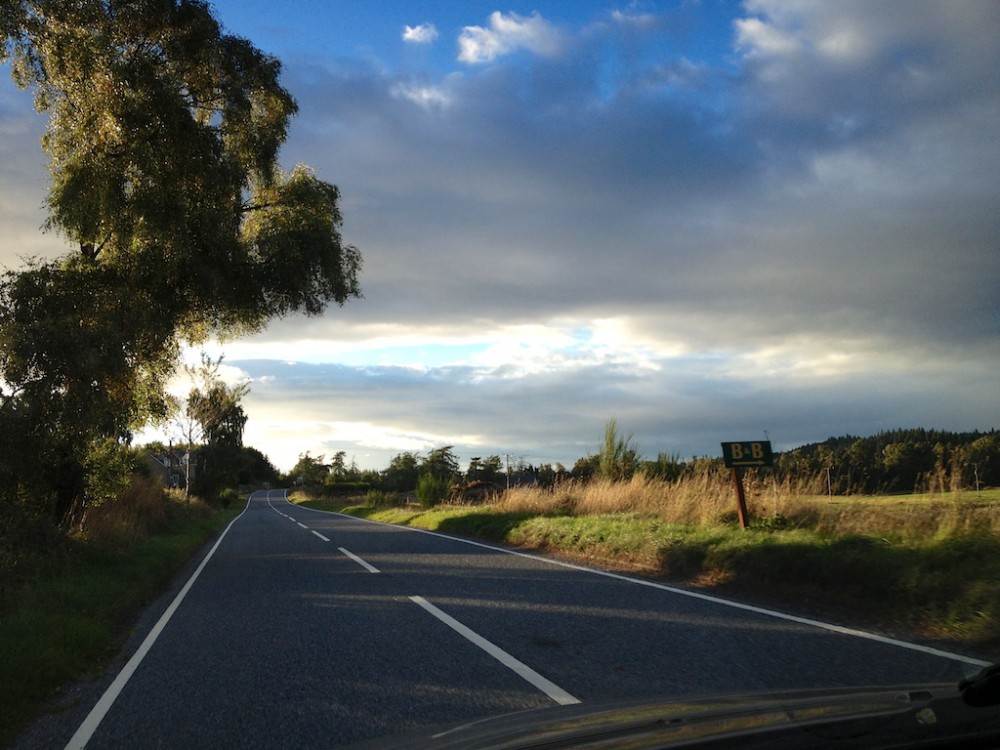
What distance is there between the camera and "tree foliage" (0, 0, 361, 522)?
11883 mm

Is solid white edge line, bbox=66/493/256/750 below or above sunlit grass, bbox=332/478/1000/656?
below

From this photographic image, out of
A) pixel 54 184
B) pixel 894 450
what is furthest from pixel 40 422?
pixel 894 450

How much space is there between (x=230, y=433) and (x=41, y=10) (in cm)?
8270

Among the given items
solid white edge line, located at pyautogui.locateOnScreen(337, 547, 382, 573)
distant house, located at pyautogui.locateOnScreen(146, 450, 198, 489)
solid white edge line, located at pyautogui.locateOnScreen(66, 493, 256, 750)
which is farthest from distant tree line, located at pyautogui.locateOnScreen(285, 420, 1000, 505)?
distant house, located at pyautogui.locateOnScreen(146, 450, 198, 489)

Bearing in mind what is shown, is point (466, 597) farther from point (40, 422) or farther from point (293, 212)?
point (293, 212)

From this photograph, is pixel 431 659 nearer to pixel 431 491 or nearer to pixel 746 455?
pixel 746 455

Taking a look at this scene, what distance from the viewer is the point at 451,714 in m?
4.59

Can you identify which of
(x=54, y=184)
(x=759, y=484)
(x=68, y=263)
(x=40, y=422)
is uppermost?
(x=54, y=184)

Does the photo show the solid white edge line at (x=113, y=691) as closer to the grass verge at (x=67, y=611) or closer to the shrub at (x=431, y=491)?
the grass verge at (x=67, y=611)

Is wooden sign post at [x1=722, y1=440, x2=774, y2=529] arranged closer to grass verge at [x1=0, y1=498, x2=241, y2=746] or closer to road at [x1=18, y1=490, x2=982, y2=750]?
road at [x1=18, y1=490, x2=982, y2=750]

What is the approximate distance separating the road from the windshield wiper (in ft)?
5.33

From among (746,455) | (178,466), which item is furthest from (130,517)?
(178,466)

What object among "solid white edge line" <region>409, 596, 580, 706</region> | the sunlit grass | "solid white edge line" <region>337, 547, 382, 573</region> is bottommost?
"solid white edge line" <region>337, 547, 382, 573</region>

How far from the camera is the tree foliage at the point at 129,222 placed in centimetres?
1188
